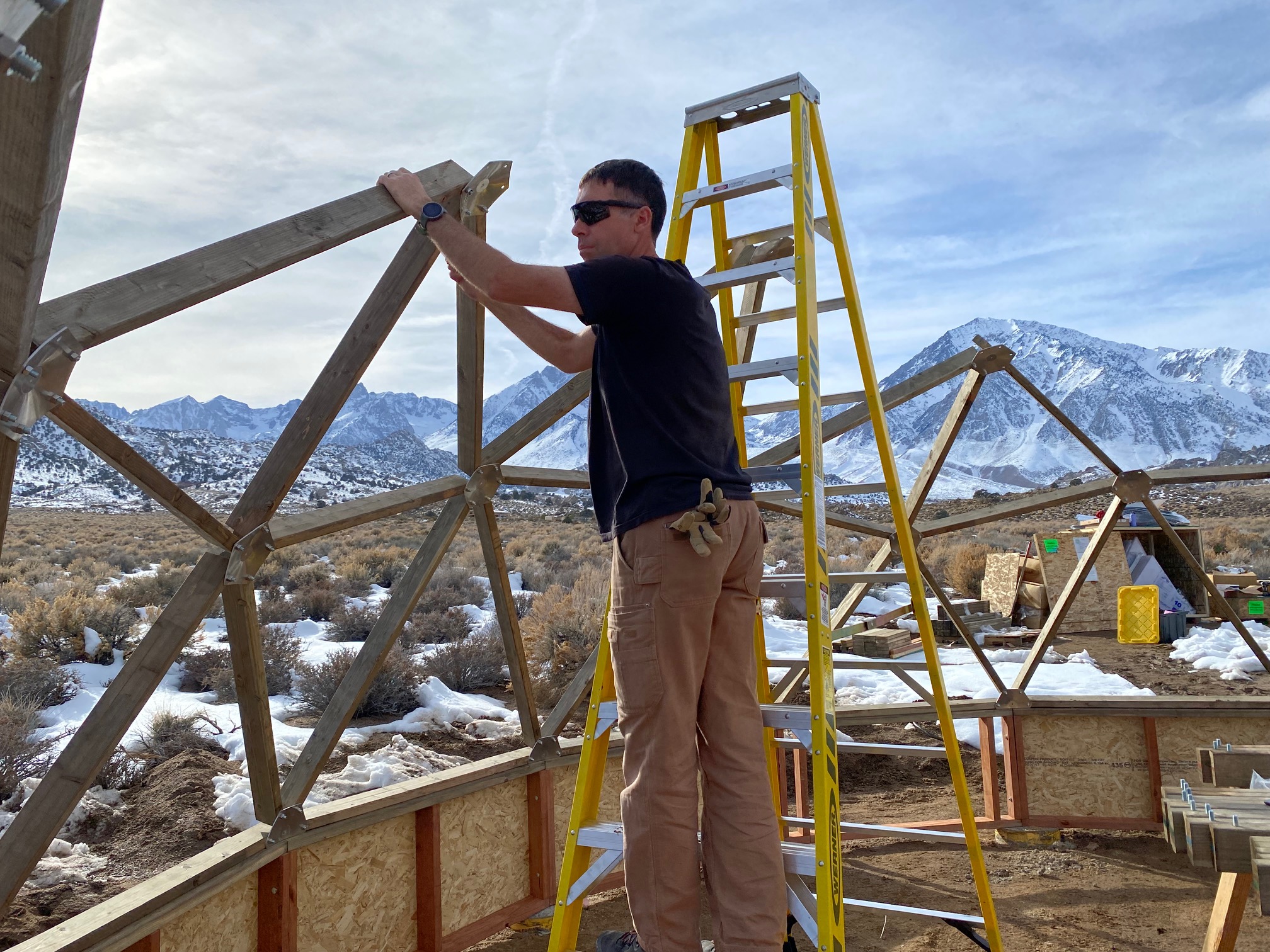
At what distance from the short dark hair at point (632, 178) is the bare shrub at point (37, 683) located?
872 centimetres

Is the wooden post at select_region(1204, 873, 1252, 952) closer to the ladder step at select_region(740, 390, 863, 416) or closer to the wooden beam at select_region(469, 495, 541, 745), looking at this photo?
the ladder step at select_region(740, 390, 863, 416)

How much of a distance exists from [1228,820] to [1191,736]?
4.16m

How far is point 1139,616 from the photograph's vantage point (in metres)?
16.8

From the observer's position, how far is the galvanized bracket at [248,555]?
3488mm

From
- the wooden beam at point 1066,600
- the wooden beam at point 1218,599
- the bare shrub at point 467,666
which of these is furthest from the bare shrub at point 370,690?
→ the wooden beam at point 1218,599

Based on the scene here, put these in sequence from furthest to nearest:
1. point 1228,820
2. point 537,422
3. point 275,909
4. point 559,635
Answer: point 559,635 < point 537,422 < point 275,909 < point 1228,820

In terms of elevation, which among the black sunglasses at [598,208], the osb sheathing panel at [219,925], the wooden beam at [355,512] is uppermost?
the black sunglasses at [598,208]

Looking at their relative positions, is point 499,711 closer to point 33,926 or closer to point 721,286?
point 33,926

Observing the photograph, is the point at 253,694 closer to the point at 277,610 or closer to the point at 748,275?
the point at 748,275

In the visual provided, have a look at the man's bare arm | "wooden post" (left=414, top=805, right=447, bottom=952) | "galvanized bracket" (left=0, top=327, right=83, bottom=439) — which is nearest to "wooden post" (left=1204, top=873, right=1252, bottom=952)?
the man's bare arm

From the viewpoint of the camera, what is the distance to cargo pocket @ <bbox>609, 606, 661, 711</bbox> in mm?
2693

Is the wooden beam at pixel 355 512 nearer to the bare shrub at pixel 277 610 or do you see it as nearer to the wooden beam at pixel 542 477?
the wooden beam at pixel 542 477

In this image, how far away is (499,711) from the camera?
11.0m

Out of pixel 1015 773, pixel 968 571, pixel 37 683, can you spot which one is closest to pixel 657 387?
pixel 1015 773
